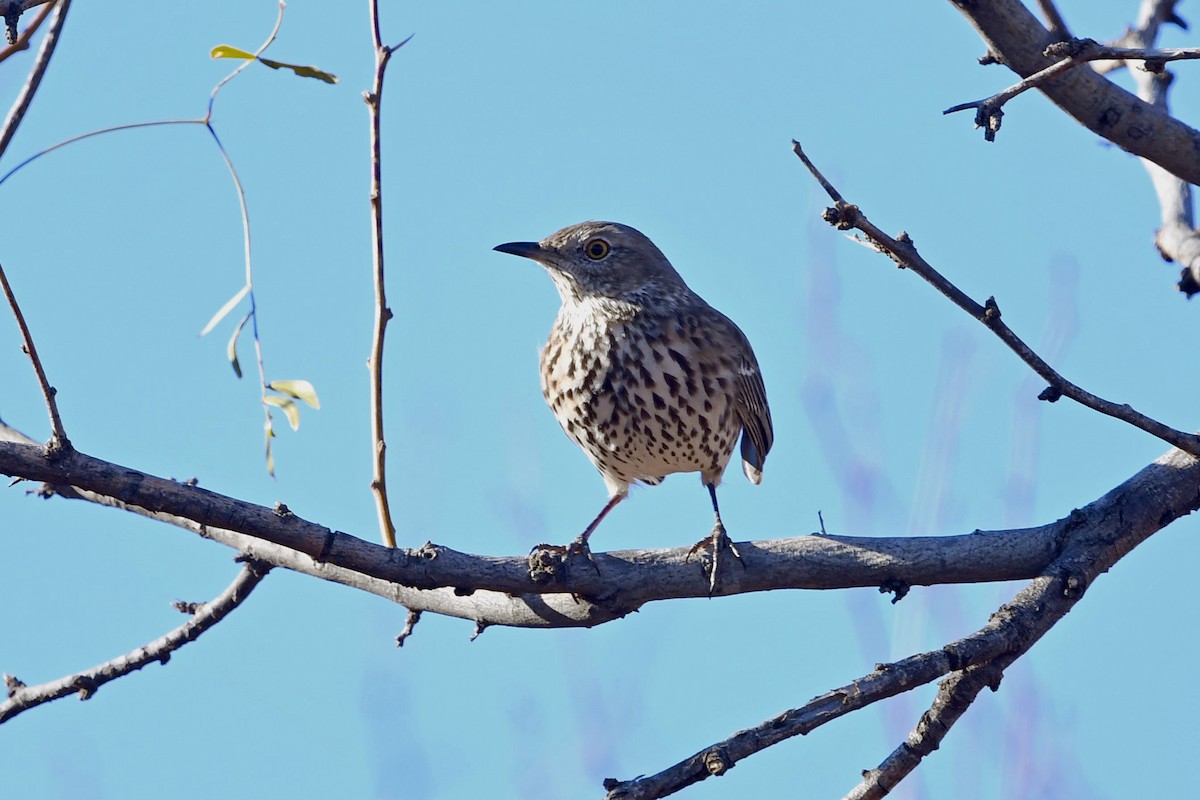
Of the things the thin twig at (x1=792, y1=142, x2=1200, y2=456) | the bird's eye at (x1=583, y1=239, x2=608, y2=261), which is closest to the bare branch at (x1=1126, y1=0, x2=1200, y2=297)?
the thin twig at (x1=792, y1=142, x2=1200, y2=456)

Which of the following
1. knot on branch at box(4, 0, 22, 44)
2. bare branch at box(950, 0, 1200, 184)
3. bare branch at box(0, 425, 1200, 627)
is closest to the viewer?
knot on branch at box(4, 0, 22, 44)

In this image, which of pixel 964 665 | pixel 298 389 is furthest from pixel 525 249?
pixel 964 665

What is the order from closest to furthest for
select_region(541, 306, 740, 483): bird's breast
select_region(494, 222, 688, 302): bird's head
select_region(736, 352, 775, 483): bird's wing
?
select_region(541, 306, 740, 483): bird's breast → select_region(736, 352, 775, 483): bird's wing → select_region(494, 222, 688, 302): bird's head

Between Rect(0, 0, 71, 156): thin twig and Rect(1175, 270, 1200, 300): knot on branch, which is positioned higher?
Rect(0, 0, 71, 156): thin twig

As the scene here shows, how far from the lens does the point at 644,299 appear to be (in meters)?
6.53

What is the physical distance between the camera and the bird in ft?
20.1

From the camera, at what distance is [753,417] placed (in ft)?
22.0

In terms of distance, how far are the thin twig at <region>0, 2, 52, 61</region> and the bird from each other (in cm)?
276

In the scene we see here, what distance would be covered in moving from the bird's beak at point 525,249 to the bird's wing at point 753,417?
3.48 ft

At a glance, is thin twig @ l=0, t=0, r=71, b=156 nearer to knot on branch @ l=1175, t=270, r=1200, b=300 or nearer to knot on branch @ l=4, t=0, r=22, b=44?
knot on branch @ l=4, t=0, r=22, b=44

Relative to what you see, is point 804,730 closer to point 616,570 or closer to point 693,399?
point 616,570

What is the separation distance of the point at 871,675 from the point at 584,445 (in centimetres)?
292

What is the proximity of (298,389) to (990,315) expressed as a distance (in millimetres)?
2060

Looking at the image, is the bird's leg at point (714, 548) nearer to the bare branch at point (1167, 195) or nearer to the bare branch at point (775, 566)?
the bare branch at point (775, 566)
